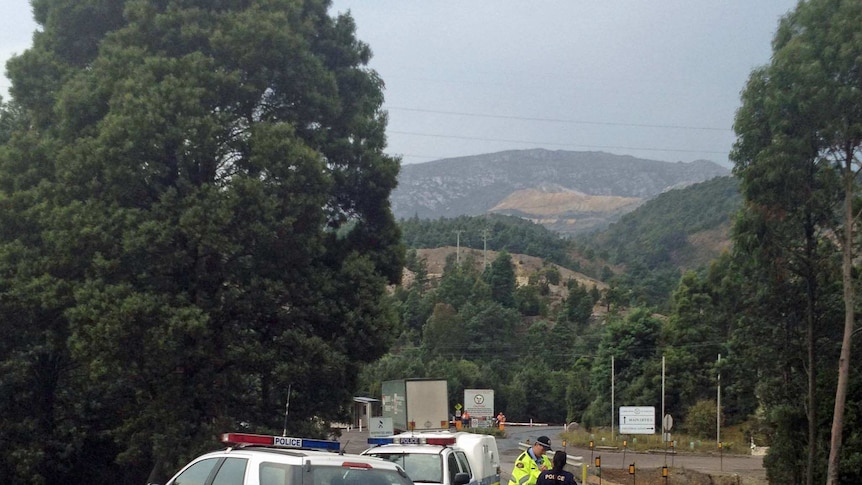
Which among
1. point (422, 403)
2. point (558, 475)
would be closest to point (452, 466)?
point (558, 475)

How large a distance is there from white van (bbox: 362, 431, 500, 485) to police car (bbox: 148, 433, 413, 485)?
4334mm

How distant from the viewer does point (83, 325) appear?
22.6 m

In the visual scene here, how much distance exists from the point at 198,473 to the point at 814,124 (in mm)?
19613

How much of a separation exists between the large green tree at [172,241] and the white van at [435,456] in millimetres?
6700

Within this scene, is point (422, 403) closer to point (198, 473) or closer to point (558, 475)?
point (558, 475)

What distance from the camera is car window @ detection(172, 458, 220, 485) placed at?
10.7 meters

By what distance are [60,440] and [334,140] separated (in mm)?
10307

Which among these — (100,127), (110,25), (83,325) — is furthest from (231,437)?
(110,25)

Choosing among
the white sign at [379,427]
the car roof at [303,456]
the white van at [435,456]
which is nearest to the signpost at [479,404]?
the white sign at [379,427]

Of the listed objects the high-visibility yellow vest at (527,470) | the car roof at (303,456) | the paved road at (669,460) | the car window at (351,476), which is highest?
the car roof at (303,456)

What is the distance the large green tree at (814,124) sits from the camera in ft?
79.6

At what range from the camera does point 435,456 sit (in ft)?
52.1

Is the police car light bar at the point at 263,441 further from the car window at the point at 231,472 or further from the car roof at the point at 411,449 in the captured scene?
the car roof at the point at 411,449

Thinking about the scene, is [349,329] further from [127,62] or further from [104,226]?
[127,62]
